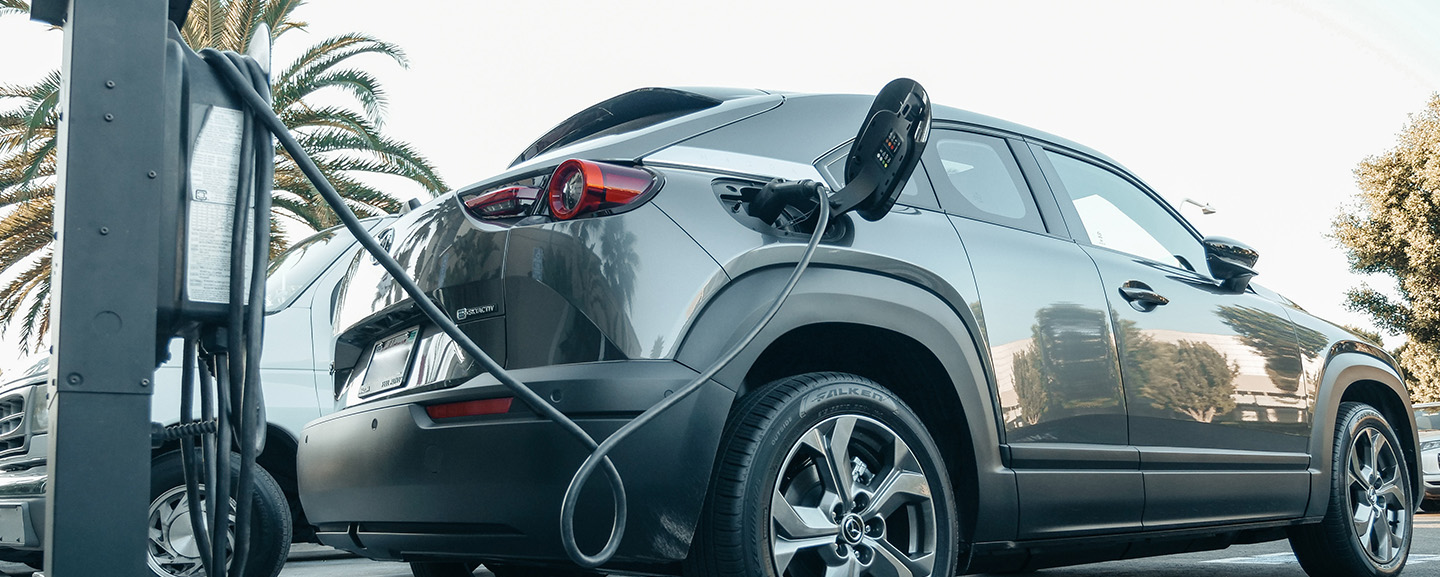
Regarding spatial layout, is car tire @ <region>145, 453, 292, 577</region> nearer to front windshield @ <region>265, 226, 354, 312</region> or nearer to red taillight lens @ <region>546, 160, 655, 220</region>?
front windshield @ <region>265, 226, 354, 312</region>

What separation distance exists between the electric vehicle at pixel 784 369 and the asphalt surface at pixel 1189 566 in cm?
129

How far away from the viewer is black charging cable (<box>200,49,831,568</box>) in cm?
189

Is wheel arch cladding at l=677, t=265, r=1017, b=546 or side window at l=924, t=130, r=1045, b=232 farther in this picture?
side window at l=924, t=130, r=1045, b=232

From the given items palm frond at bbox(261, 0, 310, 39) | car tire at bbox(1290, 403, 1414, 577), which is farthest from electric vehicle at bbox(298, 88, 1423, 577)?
palm frond at bbox(261, 0, 310, 39)

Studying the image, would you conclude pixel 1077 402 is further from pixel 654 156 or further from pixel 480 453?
pixel 480 453

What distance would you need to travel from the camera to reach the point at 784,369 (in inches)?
119

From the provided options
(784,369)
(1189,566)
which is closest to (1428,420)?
(1189,566)

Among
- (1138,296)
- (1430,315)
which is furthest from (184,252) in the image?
(1430,315)

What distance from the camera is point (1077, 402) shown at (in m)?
3.43

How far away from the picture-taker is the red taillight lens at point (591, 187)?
8.60 feet

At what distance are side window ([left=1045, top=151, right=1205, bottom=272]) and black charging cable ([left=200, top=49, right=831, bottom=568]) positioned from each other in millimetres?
1498

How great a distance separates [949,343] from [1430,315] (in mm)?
25046

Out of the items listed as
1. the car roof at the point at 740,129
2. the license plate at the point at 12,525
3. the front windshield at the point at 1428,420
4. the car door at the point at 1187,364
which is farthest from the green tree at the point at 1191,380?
the front windshield at the point at 1428,420

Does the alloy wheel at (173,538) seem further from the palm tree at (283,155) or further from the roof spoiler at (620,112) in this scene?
the palm tree at (283,155)
